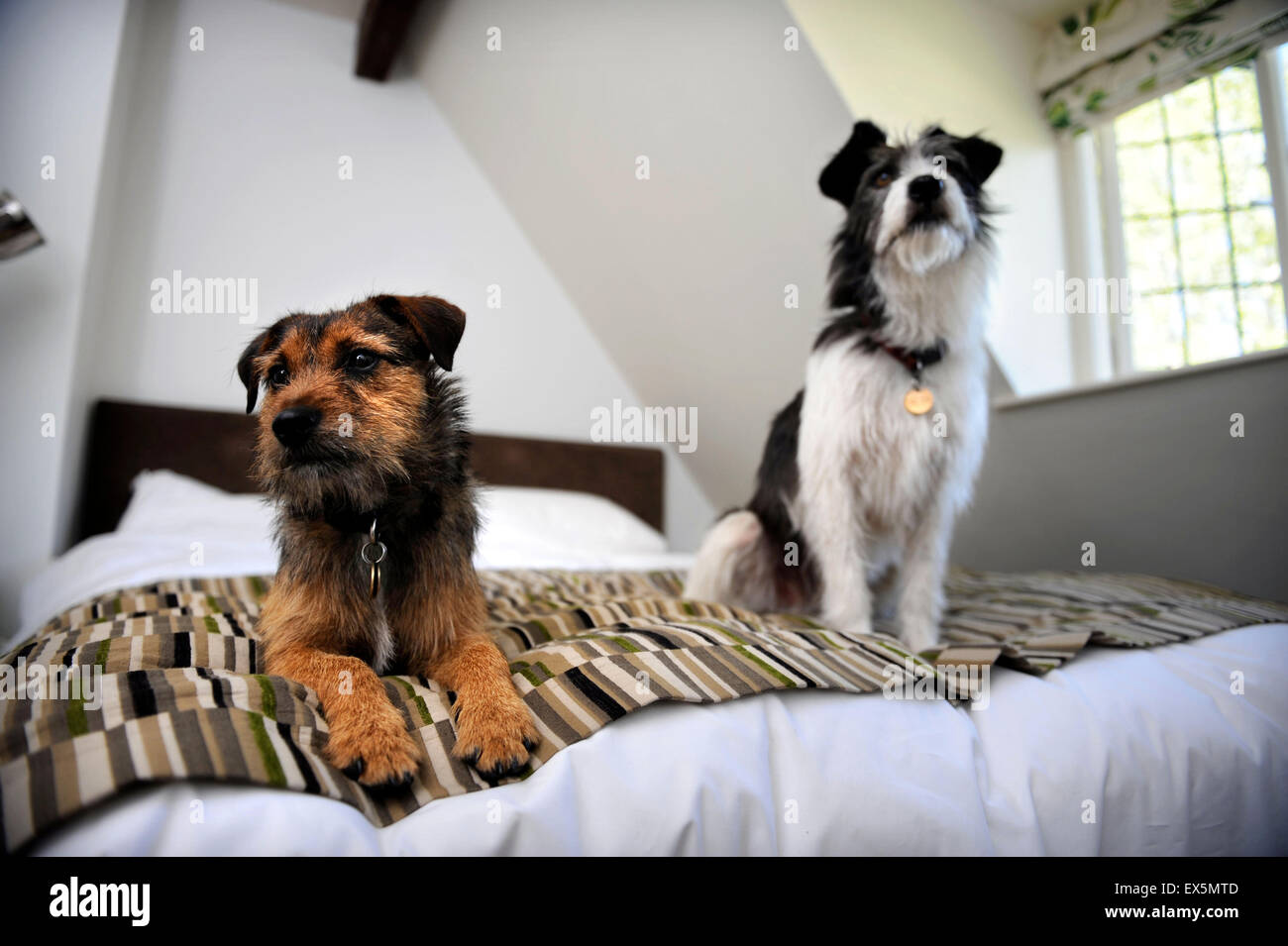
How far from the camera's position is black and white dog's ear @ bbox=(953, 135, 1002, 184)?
5.48 ft

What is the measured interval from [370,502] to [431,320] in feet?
0.96

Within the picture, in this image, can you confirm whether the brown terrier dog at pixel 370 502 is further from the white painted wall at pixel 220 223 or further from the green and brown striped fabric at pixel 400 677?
the white painted wall at pixel 220 223

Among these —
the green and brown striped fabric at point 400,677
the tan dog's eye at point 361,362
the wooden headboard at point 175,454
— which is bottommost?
the green and brown striped fabric at point 400,677

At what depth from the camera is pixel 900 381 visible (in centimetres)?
166

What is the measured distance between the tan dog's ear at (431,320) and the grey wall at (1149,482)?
2.11m

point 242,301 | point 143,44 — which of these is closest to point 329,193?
point 242,301

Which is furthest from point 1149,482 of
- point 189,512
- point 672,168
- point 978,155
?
point 189,512

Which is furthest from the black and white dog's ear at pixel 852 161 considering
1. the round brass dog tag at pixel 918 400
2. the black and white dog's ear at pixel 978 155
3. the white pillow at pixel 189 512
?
the white pillow at pixel 189 512

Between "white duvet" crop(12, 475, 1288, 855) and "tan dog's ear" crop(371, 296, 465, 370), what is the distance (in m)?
0.61

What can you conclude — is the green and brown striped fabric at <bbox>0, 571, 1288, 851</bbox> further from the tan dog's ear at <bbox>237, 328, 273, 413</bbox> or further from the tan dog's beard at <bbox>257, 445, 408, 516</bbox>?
the tan dog's ear at <bbox>237, 328, 273, 413</bbox>

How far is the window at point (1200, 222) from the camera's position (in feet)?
7.20

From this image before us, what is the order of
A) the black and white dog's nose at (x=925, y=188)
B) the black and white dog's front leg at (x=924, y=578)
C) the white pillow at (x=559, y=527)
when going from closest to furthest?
the black and white dog's nose at (x=925, y=188)
the black and white dog's front leg at (x=924, y=578)
the white pillow at (x=559, y=527)
